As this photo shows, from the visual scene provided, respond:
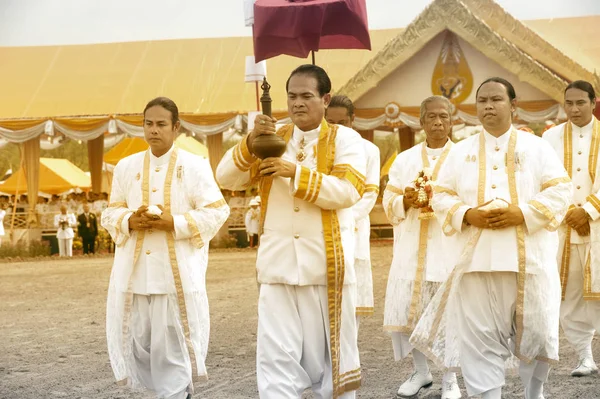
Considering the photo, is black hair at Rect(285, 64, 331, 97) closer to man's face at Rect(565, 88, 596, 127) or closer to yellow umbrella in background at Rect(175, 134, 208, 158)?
man's face at Rect(565, 88, 596, 127)

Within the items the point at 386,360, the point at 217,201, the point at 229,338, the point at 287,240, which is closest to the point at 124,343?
the point at 217,201

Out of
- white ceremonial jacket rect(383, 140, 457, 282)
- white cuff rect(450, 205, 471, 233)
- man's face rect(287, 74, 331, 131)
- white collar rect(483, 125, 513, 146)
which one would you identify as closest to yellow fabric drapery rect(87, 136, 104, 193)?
white ceremonial jacket rect(383, 140, 457, 282)

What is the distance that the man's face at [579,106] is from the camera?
7.84 metres

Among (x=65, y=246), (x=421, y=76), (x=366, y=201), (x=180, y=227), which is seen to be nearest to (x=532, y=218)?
(x=366, y=201)

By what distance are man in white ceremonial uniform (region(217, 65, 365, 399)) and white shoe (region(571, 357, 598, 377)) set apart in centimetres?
274

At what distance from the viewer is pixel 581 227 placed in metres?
7.76

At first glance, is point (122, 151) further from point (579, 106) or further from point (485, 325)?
point (485, 325)

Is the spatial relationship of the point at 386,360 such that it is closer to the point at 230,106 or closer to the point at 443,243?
the point at 443,243

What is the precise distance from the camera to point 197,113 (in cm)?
2606

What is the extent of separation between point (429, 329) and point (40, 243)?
21.9 metres

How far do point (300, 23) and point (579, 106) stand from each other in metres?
2.99

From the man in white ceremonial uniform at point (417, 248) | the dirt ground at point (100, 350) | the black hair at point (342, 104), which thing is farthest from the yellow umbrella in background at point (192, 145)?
the man in white ceremonial uniform at point (417, 248)

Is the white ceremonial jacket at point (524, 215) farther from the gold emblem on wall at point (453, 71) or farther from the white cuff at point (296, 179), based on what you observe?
the gold emblem on wall at point (453, 71)

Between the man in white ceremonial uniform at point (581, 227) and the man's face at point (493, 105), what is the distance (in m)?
1.98
